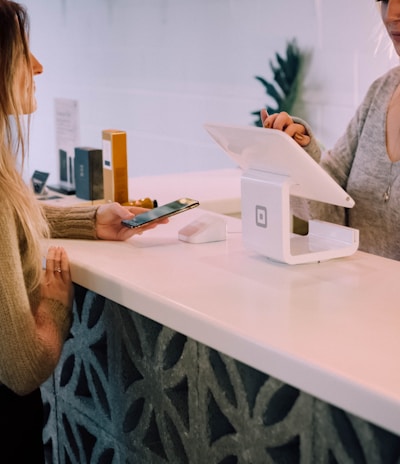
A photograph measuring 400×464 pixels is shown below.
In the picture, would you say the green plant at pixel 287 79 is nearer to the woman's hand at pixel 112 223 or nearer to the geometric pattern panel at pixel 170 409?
the woman's hand at pixel 112 223

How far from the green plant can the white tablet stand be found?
216cm

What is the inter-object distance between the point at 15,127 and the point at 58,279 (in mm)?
364

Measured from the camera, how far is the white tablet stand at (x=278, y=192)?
5.96ft

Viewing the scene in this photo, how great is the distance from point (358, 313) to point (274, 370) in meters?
0.25

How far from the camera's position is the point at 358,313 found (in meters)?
1.52

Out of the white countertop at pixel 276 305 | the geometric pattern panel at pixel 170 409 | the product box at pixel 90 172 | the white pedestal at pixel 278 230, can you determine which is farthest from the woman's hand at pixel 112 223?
the product box at pixel 90 172

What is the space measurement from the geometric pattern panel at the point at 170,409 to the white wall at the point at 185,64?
2.15 meters

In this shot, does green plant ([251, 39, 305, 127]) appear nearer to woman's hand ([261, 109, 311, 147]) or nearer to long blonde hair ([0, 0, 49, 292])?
woman's hand ([261, 109, 311, 147])

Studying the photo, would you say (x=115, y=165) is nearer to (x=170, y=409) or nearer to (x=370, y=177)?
(x=370, y=177)

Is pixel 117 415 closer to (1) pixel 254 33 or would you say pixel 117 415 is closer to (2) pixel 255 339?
(2) pixel 255 339

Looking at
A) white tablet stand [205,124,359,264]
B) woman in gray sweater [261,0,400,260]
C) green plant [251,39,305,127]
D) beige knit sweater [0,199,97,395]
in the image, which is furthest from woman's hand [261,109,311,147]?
green plant [251,39,305,127]

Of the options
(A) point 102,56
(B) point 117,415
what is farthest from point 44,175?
(A) point 102,56

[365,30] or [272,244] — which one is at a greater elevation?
[365,30]

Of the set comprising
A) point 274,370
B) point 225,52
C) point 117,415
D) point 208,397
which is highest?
point 225,52
